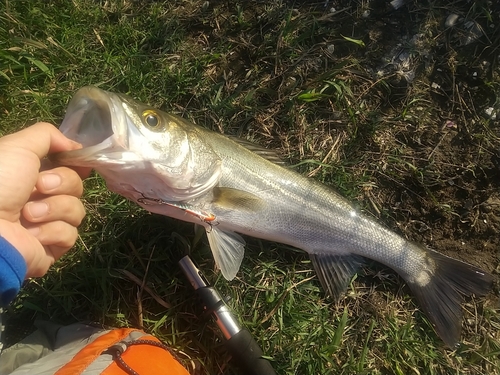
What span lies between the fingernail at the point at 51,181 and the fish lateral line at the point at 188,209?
1.76 ft

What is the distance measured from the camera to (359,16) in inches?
138

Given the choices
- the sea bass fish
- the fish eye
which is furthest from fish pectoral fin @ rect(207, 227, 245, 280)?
the fish eye

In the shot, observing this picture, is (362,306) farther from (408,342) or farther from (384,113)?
(384,113)

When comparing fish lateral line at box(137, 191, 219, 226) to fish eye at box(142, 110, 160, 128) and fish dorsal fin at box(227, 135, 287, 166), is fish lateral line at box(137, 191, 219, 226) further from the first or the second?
fish dorsal fin at box(227, 135, 287, 166)

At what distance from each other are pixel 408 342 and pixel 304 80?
2065mm

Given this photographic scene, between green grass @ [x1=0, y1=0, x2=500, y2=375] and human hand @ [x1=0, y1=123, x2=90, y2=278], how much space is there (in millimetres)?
1063

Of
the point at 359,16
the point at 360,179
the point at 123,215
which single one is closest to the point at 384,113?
the point at 360,179

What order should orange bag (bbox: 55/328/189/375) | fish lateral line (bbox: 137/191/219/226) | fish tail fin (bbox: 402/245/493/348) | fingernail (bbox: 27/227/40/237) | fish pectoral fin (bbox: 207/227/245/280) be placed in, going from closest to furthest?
fingernail (bbox: 27/227/40/237)
orange bag (bbox: 55/328/189/375)
fish lateral line (bbox: 137/191/219/226)
fish pectoral fin (bbox: 207/227/245/280)
fish tail fin (bbox: 402/245/493/348)

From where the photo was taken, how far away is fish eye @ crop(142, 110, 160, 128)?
241cm

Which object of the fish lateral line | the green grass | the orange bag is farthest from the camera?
the green grass

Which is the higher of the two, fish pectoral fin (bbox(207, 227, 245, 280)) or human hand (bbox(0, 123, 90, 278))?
human hand (bbox(0, 123, 90, 278))

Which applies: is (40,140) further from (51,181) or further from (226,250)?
(226,250)

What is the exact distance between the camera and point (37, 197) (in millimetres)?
2127

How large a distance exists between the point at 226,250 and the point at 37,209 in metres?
1.24
